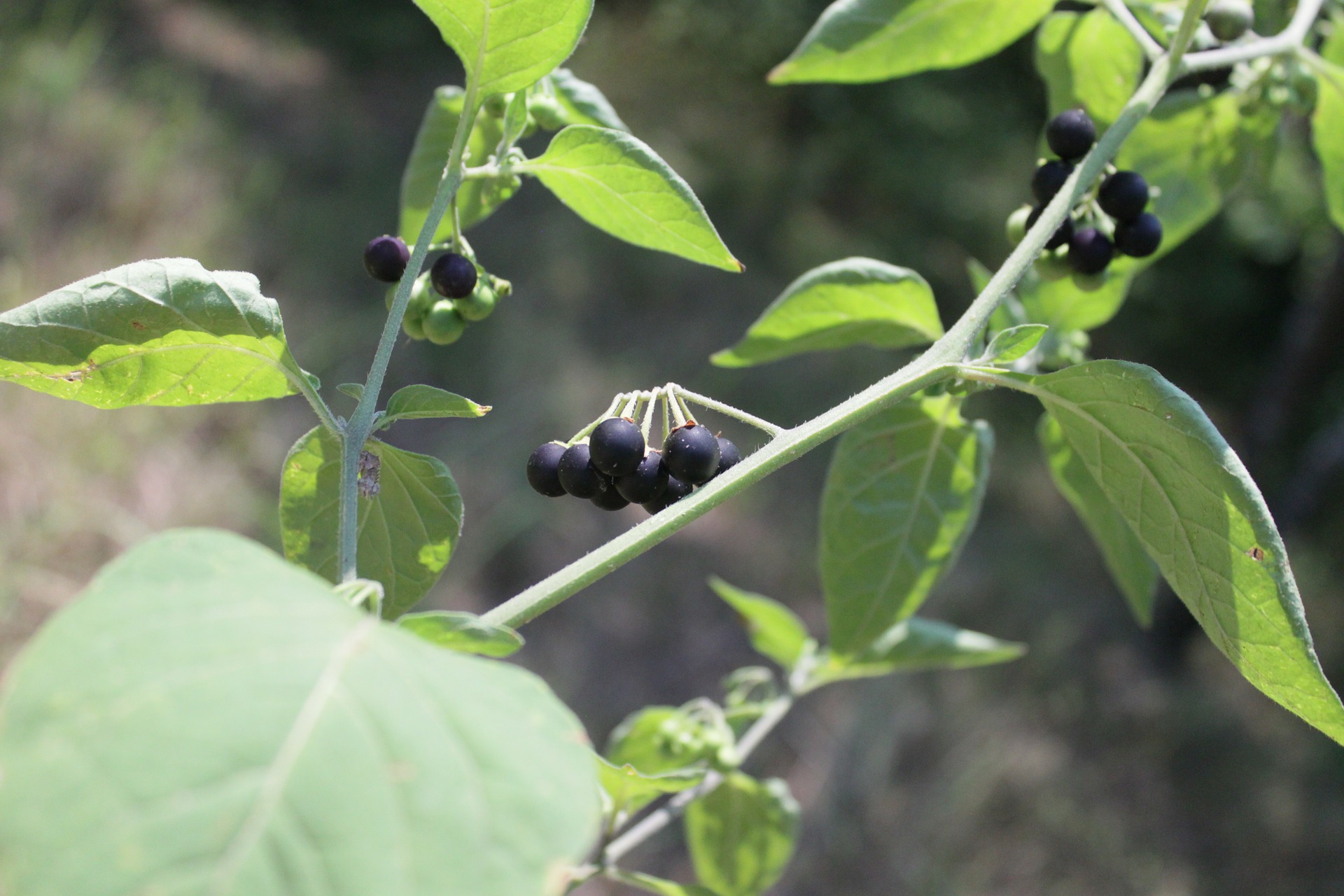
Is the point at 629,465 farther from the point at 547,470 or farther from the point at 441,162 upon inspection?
the point at 441,162

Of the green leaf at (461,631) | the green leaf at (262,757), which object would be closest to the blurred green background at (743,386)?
the green leaf at (461,631)

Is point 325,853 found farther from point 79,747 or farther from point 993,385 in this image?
point 993,385

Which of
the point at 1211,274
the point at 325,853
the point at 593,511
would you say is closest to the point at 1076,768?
the point at 593,511

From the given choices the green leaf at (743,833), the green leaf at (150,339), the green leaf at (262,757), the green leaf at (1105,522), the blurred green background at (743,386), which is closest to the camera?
the green leaf at (262,757)

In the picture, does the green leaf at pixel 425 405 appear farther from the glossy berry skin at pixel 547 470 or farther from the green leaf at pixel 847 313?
the green leaf at pixel 847 313

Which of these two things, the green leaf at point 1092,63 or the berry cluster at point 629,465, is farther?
the green leaf at point 1092,63

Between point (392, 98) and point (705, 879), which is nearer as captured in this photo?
point (705, 879)
